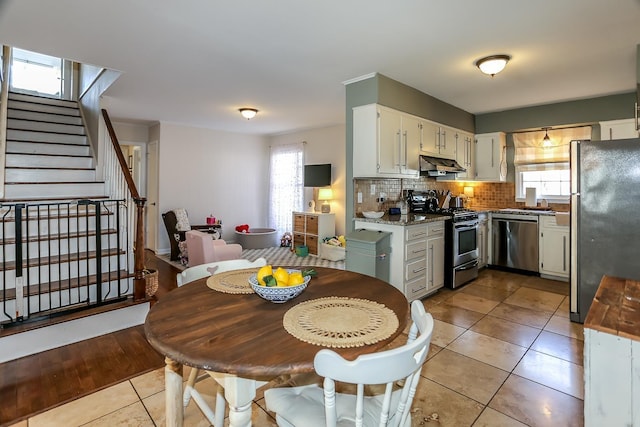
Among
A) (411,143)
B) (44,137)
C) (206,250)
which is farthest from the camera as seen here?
(44,137)

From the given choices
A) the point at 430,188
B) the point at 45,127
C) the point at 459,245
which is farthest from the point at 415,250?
the point at 45,127

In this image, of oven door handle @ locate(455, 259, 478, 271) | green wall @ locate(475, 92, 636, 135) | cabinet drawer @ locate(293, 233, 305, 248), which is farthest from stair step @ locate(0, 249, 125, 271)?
green wall @ locate(475, 92, 636, 135)

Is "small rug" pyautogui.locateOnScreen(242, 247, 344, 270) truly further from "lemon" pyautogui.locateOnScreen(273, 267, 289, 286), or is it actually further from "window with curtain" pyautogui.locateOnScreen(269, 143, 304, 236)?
"lemon" pyautogui.locateOnScreen(273, 267, 289, 286)

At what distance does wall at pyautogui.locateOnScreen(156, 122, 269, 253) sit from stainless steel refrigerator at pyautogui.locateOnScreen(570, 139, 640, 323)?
6049 mm

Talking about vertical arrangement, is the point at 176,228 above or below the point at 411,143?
below

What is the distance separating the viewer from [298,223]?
6.66 m

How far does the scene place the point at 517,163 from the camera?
534 cm

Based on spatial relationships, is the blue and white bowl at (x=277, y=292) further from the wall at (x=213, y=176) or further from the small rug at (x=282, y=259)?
the wall at (x=213, y=176)

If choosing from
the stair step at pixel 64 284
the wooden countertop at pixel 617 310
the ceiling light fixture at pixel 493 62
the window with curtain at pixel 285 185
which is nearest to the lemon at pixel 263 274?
the wooden countertop at pixel 617 310

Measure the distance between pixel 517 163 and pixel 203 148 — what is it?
5.91m

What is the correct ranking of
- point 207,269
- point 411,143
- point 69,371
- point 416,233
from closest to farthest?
point 207,269, point 69,371, point 416,233, point 411,143

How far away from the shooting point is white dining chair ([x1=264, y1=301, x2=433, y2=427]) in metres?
0.88

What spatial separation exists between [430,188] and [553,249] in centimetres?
183

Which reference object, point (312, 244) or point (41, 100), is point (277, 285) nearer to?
point (312, 244)
